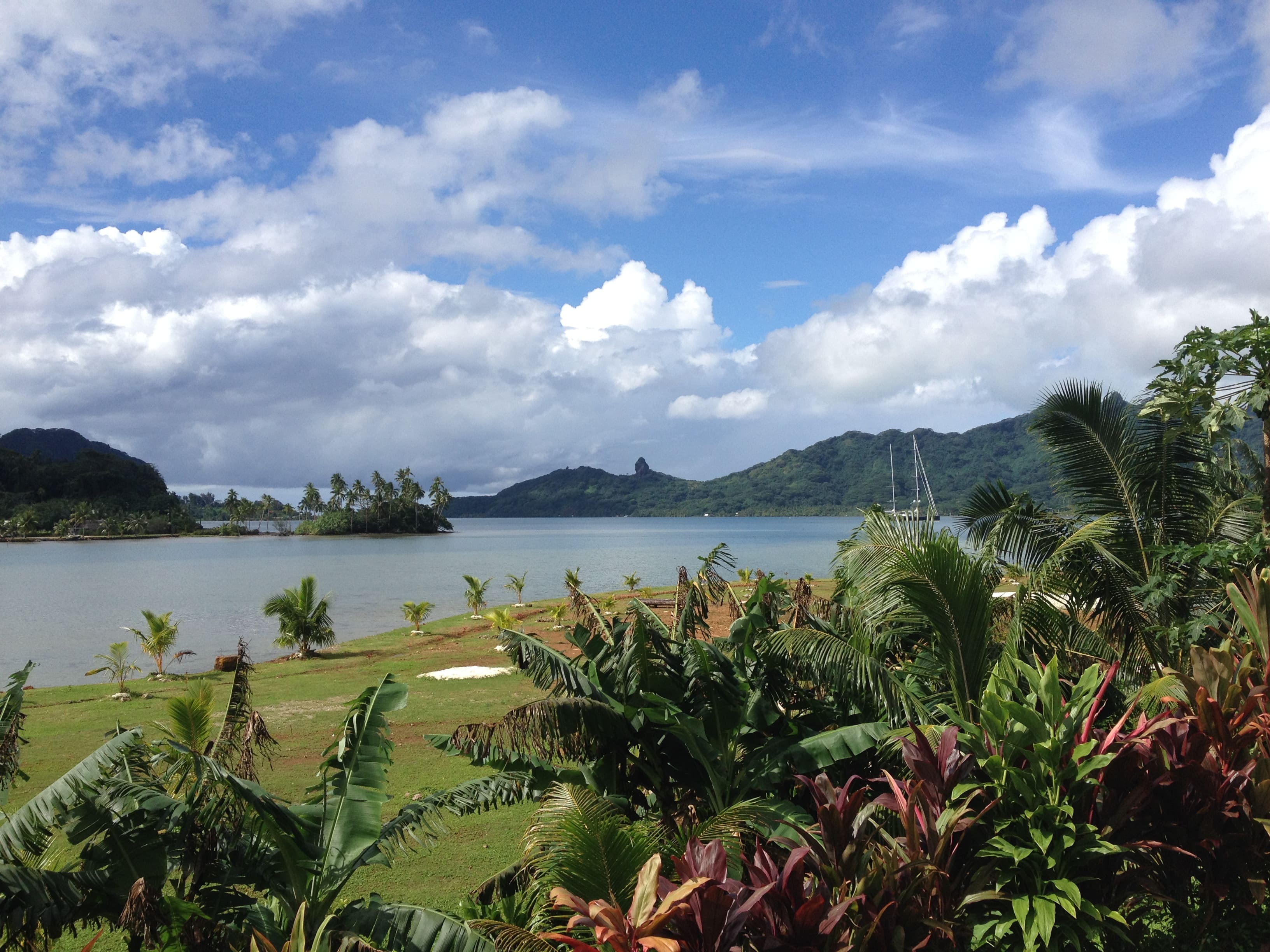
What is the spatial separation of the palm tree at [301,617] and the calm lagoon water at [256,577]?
3.28 metres

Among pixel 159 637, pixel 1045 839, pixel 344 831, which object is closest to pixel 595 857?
pixel 1045 839

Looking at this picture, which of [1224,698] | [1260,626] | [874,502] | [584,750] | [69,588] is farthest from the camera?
[69,588]

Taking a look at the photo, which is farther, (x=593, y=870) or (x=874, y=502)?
(x=874, y=502)

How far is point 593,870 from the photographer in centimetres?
318

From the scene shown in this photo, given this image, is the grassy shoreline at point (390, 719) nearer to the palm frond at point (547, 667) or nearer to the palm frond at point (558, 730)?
the palm frond at point (558, 730)

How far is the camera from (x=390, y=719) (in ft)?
45.2

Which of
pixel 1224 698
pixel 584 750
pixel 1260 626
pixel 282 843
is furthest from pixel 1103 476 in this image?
pixel 282 843

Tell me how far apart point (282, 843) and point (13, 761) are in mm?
1764

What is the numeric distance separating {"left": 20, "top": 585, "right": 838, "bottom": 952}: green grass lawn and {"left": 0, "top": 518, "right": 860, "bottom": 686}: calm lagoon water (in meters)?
5.76

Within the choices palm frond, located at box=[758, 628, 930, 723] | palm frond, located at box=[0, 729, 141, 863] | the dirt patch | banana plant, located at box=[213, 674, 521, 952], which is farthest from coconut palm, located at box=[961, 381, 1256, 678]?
the dirt patch

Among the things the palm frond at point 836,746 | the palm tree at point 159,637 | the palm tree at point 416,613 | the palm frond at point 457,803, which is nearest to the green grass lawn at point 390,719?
the palm tree at point 159,637

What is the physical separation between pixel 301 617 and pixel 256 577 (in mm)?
40897

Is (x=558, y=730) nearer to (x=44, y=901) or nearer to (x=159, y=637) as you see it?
(x=44, y=901)

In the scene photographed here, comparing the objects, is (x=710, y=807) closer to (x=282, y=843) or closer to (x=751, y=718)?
(x=751, y=718)
